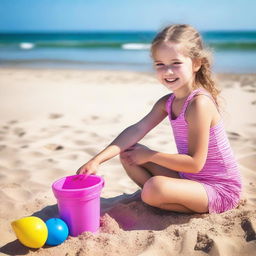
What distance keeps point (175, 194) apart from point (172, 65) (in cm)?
76

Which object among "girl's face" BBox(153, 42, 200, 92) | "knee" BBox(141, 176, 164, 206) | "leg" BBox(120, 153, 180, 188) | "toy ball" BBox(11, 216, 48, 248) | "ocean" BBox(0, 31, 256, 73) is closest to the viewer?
"toy ball" BBox(11, 216, 48, 248)

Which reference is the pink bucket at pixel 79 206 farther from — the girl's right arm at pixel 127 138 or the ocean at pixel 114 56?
the ocean at pixel 114 56

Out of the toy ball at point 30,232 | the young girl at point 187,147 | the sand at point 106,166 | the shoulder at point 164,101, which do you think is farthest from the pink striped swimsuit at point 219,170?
the toy ball at point 30,232

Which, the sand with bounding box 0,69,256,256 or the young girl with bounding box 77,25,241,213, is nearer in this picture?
the sand with bounding box 0,69,256,256

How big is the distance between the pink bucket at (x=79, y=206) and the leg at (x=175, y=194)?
291 mm

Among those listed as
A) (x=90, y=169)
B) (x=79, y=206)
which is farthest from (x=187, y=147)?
(x=79, y=206)

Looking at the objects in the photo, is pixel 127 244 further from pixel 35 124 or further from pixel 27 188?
pixel 35 124

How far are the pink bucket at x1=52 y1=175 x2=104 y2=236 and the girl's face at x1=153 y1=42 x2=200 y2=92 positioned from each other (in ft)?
2.41

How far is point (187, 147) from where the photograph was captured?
88.7 inches

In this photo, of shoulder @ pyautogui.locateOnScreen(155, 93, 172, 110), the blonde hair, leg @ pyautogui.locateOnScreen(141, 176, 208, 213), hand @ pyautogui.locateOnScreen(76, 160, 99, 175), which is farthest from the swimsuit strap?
hand @ pyautogui.locateOnScreen(76, 160, 99, 175)

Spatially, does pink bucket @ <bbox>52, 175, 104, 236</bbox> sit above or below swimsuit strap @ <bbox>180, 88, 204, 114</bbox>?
below

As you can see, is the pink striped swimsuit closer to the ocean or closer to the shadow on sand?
the shadow on sand

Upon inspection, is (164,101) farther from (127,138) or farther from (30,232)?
(30,232)

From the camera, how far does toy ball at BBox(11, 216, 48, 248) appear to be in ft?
5.81
